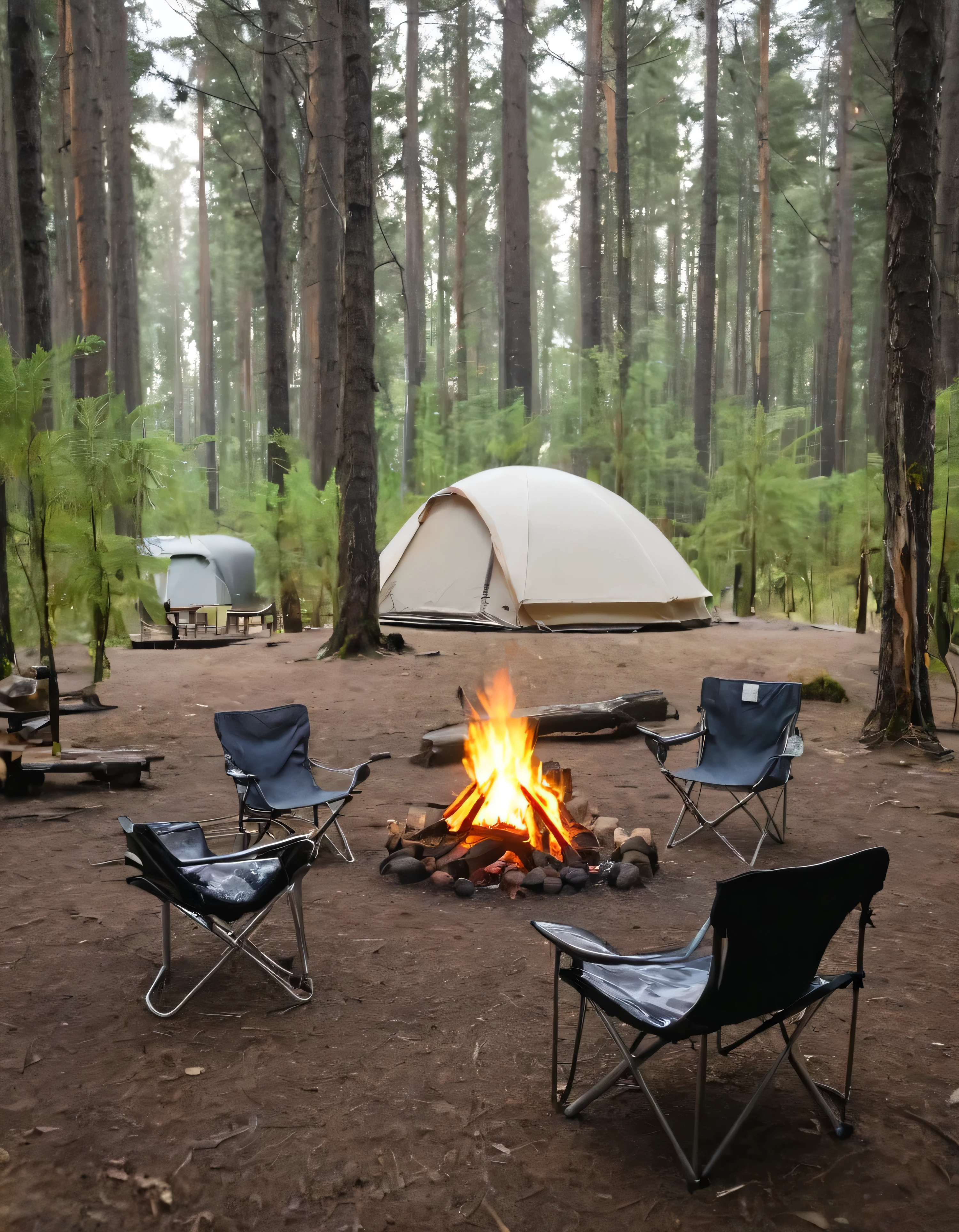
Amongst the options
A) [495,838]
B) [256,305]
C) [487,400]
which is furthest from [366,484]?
[256,305]

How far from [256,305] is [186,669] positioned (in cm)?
3165

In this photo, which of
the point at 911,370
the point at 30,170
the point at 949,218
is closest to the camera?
the point at 911,370

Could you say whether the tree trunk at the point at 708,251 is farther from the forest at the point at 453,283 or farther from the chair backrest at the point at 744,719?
the chair backrest at the point at 744,719

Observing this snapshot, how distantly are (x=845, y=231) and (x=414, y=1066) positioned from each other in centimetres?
2582

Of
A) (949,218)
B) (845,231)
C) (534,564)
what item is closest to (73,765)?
(534,564)

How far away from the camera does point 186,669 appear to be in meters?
10.9

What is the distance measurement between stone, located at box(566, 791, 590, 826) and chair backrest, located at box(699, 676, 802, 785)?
85 centimetres

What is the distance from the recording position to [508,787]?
5199 mm

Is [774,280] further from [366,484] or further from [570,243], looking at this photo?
[366,484]

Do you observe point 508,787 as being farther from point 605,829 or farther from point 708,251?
point 708,251

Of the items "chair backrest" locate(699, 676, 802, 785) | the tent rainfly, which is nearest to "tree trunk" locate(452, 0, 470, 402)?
the tent rainfly

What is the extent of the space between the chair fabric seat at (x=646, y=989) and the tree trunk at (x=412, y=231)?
19335mm

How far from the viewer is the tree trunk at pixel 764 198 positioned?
24.8 metres

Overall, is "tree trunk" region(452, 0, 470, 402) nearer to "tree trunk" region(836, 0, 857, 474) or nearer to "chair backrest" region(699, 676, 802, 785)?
"tree trunk" region(836, 0, 857, 474)
